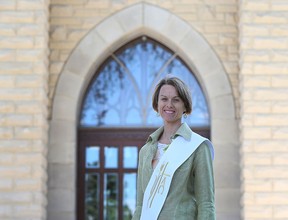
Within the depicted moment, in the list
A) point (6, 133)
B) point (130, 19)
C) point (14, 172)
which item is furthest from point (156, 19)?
point (14, 172)

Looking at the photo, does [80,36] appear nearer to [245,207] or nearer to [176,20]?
[176,20]

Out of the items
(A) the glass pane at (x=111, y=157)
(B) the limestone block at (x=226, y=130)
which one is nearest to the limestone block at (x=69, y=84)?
(A) the glass pane at (x=111, y=157)

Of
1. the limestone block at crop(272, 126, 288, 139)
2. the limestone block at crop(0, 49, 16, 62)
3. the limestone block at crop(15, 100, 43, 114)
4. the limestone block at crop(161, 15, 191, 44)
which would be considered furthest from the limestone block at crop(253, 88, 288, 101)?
the limestone block at crop(0, 49, 16, 62)

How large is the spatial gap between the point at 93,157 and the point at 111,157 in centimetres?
23

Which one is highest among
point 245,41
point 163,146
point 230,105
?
point 245,41

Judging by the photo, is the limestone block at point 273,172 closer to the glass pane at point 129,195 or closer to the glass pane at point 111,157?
the glass pane at point 129,195

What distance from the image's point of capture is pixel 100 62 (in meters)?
8.34

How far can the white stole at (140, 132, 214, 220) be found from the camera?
113 inches

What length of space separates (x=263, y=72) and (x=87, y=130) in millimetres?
2374

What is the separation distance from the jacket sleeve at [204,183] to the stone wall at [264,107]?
14.7 ft

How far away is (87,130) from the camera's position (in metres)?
8.32

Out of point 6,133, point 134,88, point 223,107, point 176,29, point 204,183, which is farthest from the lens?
point 134,88

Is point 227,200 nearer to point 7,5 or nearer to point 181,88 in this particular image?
point 7,5

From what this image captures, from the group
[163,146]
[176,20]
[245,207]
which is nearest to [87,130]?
[176,20]
